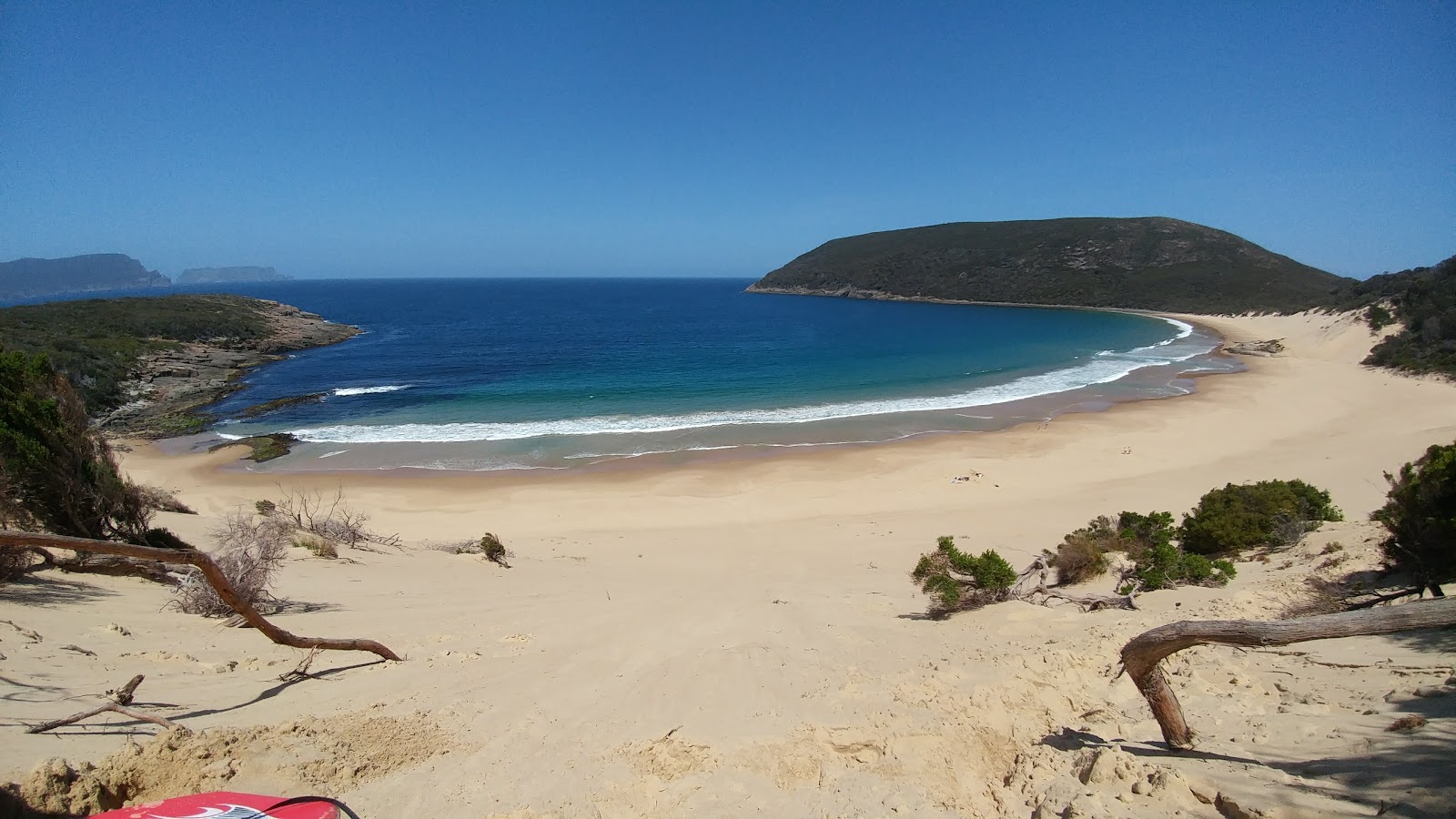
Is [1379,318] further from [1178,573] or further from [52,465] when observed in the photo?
[52,465]

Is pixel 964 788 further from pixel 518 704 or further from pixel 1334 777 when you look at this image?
pixel 518 704

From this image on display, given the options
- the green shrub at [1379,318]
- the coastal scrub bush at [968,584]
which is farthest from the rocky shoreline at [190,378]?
the green shrub at [1379,318]

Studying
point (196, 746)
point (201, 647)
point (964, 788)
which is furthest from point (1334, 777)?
point (201, 647)

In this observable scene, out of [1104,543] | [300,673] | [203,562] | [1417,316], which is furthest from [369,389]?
[1417,316]

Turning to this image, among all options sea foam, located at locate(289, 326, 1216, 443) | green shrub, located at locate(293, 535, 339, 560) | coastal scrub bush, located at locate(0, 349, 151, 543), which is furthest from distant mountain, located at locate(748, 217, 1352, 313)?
coastal scrub bush, located at locate(0, 349, 151, 543)

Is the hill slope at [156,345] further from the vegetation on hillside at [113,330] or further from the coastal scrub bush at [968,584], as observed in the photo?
the coastal scrub bush at [968,584]
